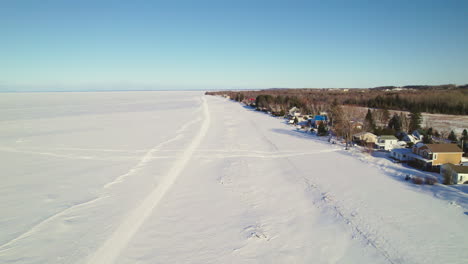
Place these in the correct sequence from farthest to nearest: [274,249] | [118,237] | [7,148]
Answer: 1. [7,148]
2. [118,237]
3. [274,249]

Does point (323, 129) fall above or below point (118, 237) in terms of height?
above

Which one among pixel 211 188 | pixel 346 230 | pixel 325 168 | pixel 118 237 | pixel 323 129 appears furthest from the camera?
pixel 323 129

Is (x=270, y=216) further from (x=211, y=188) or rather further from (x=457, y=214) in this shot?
(x=457, y=214)

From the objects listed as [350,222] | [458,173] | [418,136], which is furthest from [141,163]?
[418,136]

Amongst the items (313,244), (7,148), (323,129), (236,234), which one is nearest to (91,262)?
(236,234)

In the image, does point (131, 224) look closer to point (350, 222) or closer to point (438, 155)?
point (350, 222)

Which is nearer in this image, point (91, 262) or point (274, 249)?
point (91, 262)

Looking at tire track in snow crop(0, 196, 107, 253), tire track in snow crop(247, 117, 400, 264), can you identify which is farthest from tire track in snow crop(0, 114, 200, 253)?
tire track in snow crop(247, 117, 400, 264)

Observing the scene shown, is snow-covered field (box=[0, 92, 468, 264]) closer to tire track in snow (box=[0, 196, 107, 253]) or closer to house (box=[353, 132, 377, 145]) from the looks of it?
tire track in snow (box=[0, 196, 107, 253])

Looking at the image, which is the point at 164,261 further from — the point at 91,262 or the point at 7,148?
the point at 7,148
